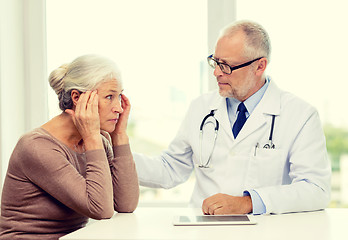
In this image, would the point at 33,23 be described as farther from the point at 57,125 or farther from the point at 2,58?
the point at 57,125

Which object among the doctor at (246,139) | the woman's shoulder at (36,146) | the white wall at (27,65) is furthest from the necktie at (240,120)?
the white wall at (27,65)

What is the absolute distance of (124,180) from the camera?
2018mm

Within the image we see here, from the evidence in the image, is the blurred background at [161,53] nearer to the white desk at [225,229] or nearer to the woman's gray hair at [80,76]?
the woman's gray hair at [80,76]

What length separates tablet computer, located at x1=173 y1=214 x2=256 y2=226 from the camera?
165 centimetres

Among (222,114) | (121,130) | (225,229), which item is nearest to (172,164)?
(222,114)

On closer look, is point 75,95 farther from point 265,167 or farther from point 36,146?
point 265,167

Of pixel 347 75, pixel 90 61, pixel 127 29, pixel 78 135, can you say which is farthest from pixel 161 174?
pixel 347 75

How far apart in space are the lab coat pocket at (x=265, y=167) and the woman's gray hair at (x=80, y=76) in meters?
0.70

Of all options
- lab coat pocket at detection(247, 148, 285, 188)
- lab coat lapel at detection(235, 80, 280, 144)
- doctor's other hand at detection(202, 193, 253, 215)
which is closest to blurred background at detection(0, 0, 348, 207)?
lab coat lapel at detection(235, 80, 280, 144)

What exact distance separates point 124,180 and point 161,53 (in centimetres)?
112

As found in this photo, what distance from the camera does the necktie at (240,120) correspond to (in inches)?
89.7

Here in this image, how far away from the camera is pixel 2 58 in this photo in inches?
110

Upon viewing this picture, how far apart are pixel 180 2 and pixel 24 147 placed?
148 cm

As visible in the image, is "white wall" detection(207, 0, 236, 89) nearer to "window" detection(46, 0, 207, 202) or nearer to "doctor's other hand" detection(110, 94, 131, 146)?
"window" detection(46, 0, 207, 202)
